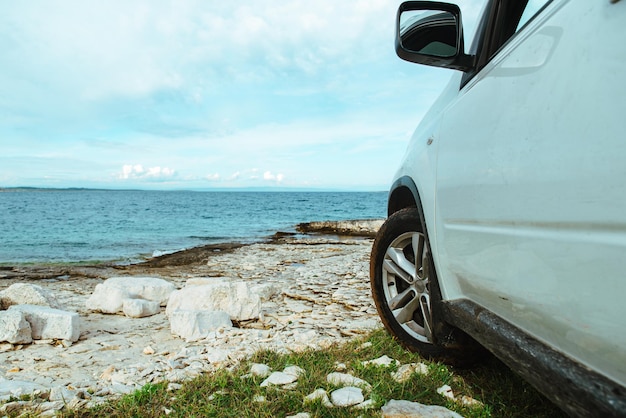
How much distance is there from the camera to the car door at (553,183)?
1000 millimetres

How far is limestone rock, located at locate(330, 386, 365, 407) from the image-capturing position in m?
2.26

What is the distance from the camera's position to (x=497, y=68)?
175 centimetres

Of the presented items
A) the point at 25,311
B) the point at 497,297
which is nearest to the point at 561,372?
the point at 497,297

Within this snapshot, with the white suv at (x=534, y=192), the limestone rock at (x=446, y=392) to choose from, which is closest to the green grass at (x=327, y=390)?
the limestone rock at (x=446, y=392)

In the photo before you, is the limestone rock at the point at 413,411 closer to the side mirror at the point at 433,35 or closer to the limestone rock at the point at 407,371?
the limestone rock at the point at 407,371

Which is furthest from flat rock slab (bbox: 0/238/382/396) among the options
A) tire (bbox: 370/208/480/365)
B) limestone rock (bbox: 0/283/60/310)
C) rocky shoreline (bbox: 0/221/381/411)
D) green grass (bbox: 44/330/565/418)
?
tire (bbox: 370/208/480/365)

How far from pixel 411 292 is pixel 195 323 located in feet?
6.69

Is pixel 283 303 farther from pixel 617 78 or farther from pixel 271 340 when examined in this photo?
pixel 617 78

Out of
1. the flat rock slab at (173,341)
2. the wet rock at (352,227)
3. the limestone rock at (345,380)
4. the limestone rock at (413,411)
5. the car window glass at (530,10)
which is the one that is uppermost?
the car window glass at (530,10)

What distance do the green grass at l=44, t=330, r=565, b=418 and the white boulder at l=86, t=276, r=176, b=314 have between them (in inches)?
102

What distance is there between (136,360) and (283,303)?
217 cm

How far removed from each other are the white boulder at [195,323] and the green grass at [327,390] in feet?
3.55

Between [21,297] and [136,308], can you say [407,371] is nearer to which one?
[136,308]

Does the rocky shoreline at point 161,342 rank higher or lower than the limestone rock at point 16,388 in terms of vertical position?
lower
